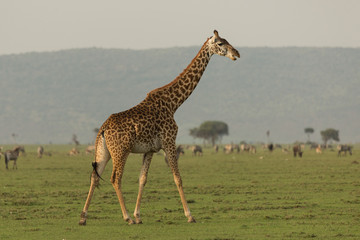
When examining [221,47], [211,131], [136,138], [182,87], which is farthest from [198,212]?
[211,131]

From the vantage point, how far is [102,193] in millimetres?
26312

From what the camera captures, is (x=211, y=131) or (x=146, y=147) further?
(x=211, y=131)

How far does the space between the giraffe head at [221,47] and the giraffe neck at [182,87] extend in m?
0.21

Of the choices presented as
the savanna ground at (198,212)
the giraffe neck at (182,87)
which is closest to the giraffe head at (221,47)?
the giraffe neck at (182,87)

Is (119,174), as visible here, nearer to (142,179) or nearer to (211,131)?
(142,179)

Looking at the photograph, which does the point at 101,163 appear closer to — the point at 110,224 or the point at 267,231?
the point at 110,224

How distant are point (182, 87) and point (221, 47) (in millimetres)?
1335

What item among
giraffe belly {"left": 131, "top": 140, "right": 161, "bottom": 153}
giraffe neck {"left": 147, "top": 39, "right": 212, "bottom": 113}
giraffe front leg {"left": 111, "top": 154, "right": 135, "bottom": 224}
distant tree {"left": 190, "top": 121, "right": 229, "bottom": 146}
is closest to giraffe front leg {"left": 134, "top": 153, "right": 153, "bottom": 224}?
giraffe front leg {"left": 111, "top": 154, "right": 135, "bottom": 224}

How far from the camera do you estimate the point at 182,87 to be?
58.1ft

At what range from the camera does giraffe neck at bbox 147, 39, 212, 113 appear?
17.3m

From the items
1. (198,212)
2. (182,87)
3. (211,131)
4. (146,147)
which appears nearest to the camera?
(146,147)

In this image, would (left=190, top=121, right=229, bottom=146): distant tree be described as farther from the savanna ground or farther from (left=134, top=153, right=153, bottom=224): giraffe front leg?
(left=134, top=153, right=153, bottom=224): giraffe front leg

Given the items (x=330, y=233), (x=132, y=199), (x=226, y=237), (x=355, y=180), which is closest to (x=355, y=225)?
(x=330, y=233)

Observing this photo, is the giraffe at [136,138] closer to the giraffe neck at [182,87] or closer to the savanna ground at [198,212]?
the giraffe neck at [182,87]
